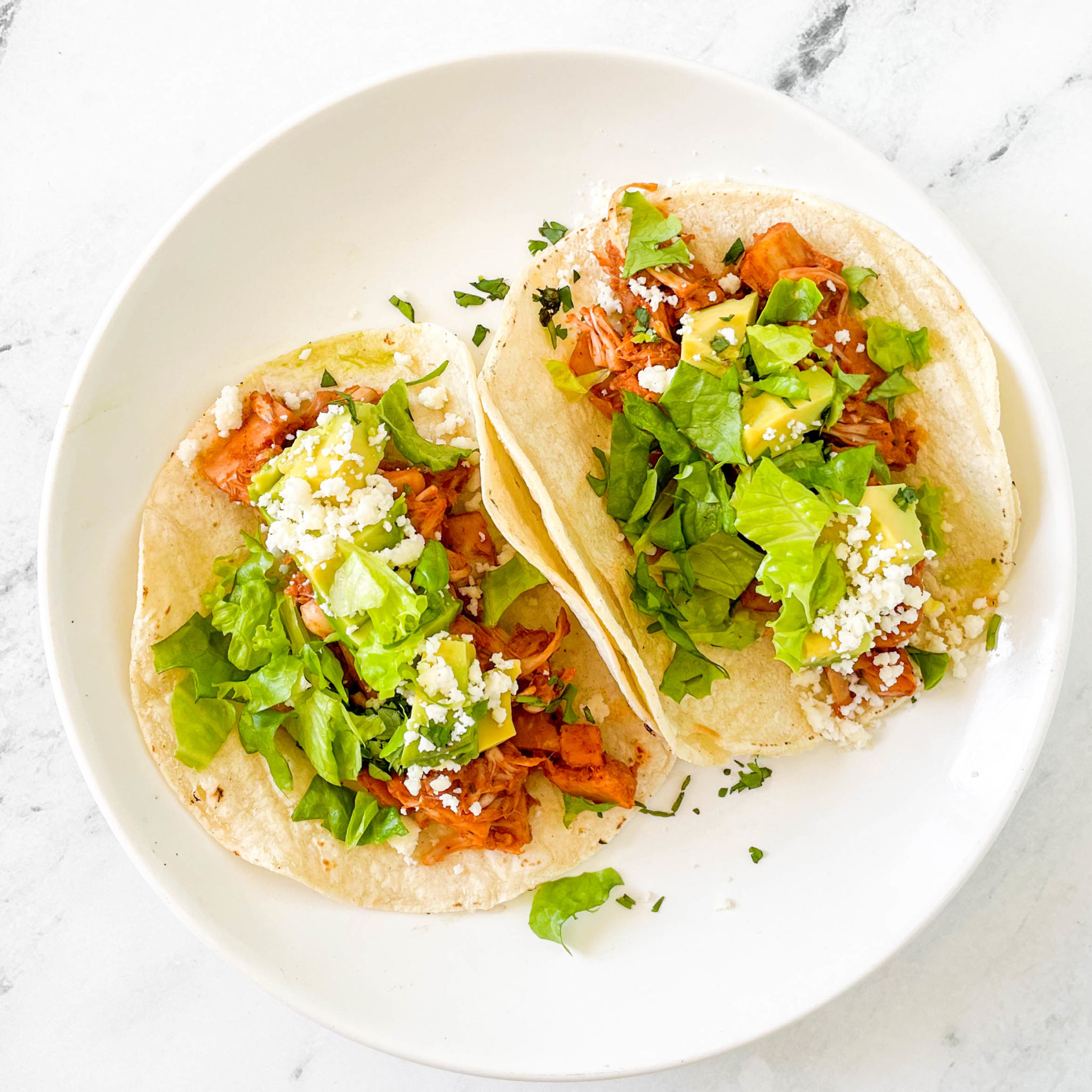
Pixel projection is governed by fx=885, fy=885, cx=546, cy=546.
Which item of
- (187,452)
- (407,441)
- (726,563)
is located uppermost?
(726,563)

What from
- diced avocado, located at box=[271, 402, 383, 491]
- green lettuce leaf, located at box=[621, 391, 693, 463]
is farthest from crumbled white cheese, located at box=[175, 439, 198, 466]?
green lettuce leaf, located at box=[621, 391, 693, 463]

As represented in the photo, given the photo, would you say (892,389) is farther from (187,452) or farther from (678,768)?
(187,452)

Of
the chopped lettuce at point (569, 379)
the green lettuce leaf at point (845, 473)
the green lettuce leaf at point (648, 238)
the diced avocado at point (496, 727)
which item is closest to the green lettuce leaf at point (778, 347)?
the green lettuce leaf at point (845, 473)

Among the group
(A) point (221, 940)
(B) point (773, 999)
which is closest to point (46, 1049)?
(A) point (221, 940)

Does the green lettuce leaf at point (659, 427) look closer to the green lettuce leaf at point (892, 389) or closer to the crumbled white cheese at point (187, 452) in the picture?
the green lettuce leaf at point (892, 389)

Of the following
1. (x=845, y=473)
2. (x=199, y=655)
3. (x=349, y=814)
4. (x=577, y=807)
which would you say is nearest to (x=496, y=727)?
(x=577, y=807)

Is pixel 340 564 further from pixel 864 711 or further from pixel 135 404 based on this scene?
pixel 864 711

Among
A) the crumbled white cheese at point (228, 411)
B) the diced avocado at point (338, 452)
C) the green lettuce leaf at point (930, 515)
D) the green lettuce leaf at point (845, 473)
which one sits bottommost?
the crumbled white cheese at point (228, 411)
